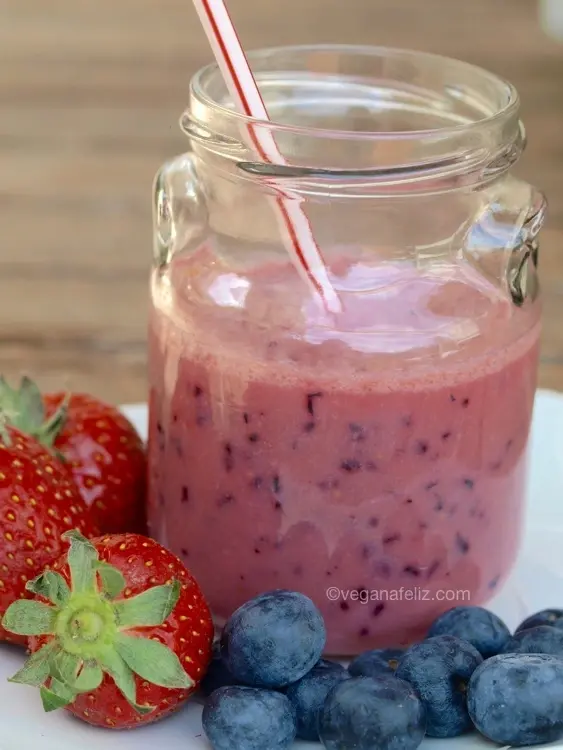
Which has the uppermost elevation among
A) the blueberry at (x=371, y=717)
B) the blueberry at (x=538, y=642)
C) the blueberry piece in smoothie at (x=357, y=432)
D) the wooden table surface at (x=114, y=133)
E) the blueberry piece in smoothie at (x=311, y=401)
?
the blueberry piece in smoothie at (x=311, y=401)

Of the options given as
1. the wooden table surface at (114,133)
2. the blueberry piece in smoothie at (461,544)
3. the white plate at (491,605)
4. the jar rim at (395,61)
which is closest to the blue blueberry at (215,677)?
the white plate at (491,605)

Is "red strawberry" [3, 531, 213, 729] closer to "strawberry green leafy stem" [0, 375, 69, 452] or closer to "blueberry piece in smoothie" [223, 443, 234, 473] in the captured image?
"blueberry piece in smoothie" [223, 443, 234, 473]

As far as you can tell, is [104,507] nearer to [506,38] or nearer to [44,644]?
[44,644]

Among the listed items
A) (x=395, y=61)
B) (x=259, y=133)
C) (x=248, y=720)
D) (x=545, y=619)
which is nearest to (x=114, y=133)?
(x=395, y=61)

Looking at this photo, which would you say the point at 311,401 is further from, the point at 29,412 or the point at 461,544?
the point at 29,412

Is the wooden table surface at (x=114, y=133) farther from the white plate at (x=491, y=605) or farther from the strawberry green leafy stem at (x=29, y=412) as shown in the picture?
the strawberry green leafy stem at (x=29, y=412)

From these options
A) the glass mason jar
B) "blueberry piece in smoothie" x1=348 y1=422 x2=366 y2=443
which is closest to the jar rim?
the glass mason jar
